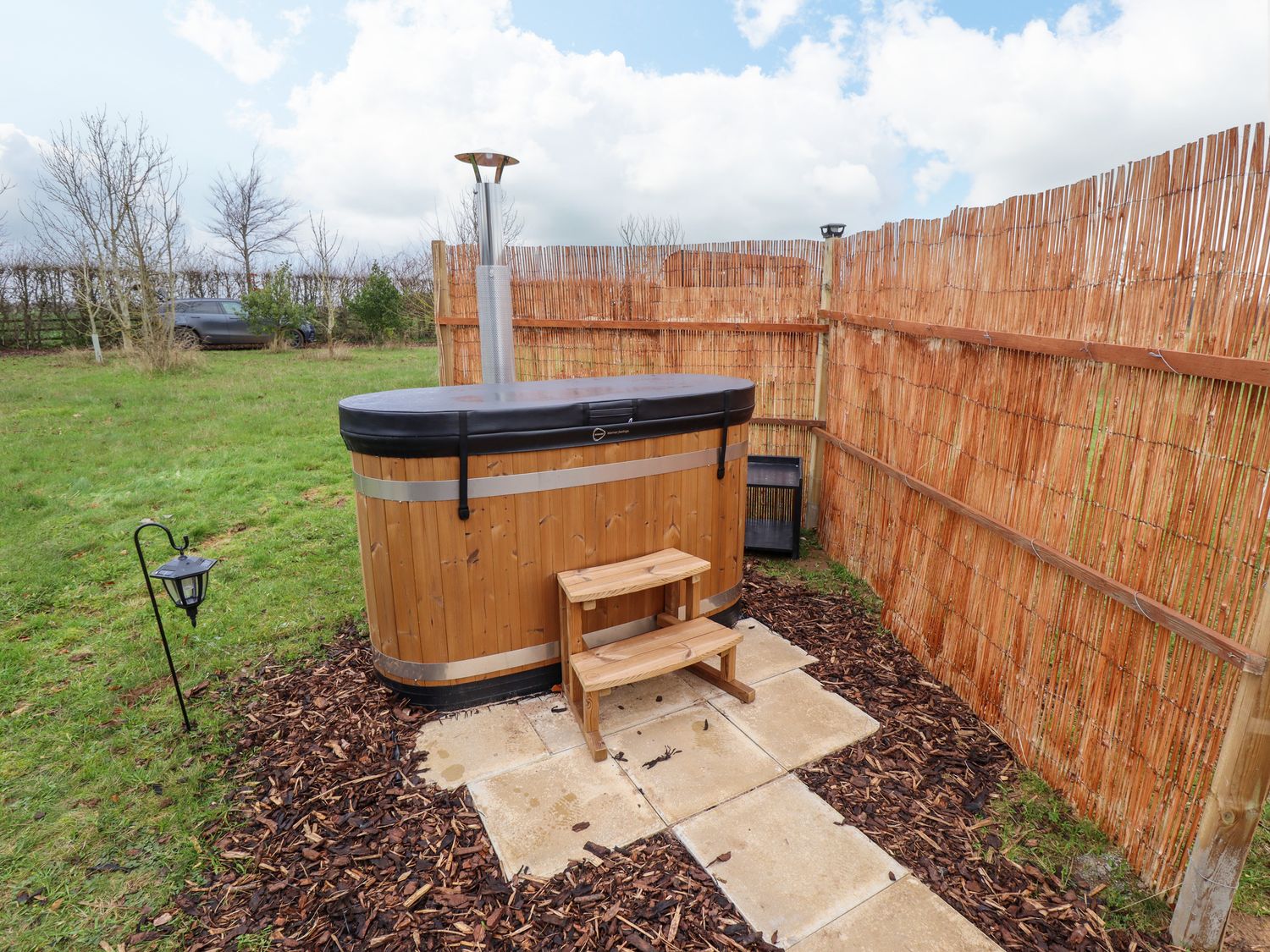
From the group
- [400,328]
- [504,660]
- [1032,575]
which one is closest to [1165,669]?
[1032,575]

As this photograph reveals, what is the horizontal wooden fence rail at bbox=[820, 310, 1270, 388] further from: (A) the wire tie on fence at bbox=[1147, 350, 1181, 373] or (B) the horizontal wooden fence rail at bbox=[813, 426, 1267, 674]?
(B) the horizontal wooden fence rail at bbox=[813, 426, 1267, 674]

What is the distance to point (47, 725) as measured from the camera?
2.88m

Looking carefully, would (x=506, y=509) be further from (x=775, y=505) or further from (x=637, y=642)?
(x=775, y=505)

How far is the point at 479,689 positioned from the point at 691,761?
40.0 inches

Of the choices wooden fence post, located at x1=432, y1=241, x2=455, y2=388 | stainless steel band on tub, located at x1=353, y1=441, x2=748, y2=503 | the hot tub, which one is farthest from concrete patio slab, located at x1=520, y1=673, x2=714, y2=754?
wooden fence post, located at x1=432, y1=241, x2=455, y2=388

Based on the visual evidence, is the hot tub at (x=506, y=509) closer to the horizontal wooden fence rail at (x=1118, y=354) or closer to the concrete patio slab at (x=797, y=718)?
the concrete patio slab at (x=797, y=718)

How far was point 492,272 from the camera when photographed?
389 centimetres

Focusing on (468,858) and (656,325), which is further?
(656,325)

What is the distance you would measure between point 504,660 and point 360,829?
886 mm

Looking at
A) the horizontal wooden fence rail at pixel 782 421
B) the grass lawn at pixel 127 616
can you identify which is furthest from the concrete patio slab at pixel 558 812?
the horizontal wooden fence rail at pixel 782 421

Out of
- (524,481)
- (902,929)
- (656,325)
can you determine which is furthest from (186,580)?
(656,325)

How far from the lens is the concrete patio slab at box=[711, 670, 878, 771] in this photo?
8.73 feet

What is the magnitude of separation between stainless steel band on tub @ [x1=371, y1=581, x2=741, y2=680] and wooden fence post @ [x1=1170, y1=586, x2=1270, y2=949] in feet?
6.98

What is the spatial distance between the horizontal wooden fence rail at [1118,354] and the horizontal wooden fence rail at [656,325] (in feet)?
5.68
